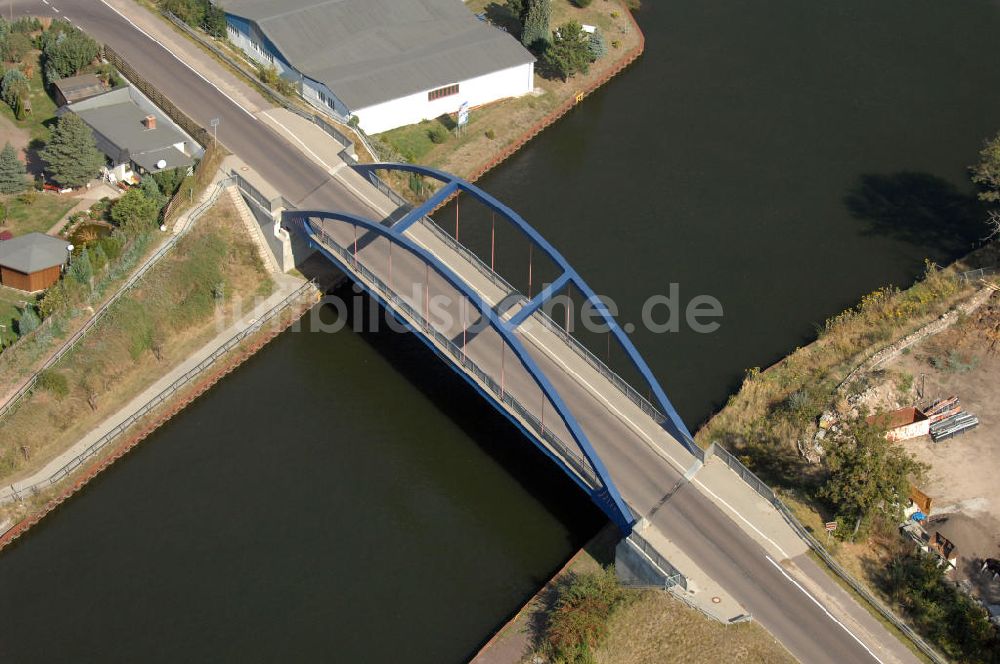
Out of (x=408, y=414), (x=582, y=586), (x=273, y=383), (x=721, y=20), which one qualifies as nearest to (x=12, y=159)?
(x=273, y=383)

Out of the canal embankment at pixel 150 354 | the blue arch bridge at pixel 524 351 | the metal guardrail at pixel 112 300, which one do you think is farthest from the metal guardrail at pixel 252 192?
the blue arch bridge at pixel 524 351

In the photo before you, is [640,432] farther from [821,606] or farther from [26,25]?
[26,25]

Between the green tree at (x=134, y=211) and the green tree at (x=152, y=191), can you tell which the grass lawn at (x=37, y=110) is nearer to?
the green tree at (x=152, y=191)

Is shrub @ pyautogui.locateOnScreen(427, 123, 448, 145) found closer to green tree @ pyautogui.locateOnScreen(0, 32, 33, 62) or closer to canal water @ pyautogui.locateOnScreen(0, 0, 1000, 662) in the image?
canal water @ pyautogui.locateOnScreen(0, 0, 1000, 662)

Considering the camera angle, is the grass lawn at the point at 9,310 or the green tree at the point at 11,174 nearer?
the grass lawn at the point at 9,310

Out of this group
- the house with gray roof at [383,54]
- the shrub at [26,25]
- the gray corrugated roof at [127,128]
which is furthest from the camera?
the shrub at [26,25]
